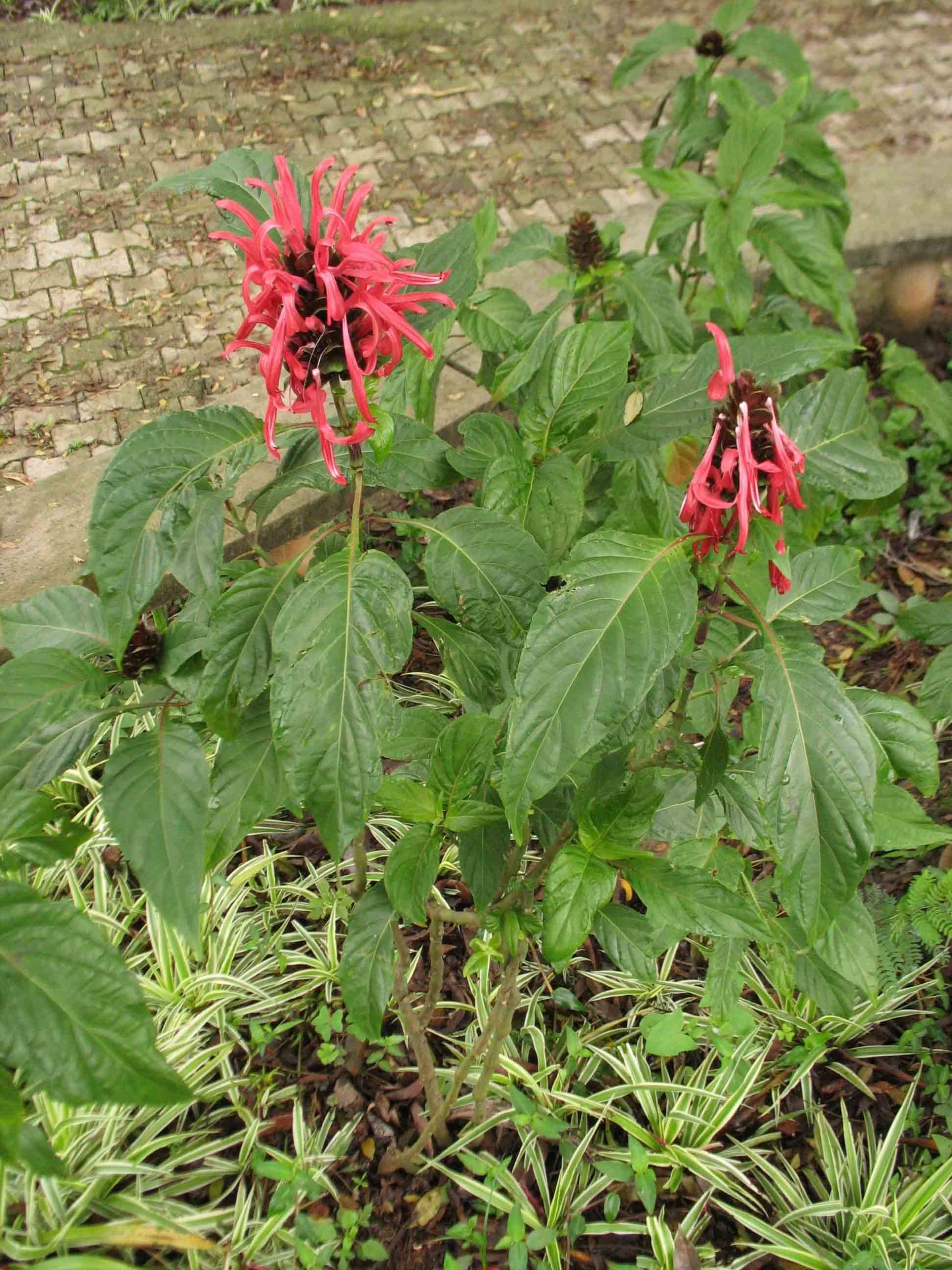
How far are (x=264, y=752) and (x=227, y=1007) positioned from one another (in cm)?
104

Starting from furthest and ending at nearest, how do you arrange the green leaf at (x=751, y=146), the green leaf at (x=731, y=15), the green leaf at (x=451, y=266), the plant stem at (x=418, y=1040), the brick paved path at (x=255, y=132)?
1. the brick paved path at (x=255, y=132)
2. the green leaf at (x=731, y=15)
3. the green leaf at (x=751, y=146)
4. the plant stem at (x=418, y=1040)
5. the green leaf at (x=451, y=266)

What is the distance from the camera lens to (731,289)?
223 cm

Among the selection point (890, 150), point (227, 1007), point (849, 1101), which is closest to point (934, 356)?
point (890, 150)

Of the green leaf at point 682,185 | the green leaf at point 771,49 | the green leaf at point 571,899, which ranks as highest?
the green leaf at point 771,49

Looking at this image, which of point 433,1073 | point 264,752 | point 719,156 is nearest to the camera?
point 264,752

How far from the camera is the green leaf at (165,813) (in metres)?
1.09

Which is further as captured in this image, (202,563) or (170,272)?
(170,272)

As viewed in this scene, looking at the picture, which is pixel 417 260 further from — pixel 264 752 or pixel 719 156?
pixel 719 156

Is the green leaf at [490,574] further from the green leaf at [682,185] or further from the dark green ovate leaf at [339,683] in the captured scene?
the green leaf at [682,185]

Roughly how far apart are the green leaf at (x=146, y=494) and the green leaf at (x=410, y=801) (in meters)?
0.41

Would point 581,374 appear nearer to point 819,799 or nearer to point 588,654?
point 588,654

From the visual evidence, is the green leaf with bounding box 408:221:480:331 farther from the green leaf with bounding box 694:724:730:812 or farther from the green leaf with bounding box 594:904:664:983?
the green leaf with bounding box 594:904:664:983

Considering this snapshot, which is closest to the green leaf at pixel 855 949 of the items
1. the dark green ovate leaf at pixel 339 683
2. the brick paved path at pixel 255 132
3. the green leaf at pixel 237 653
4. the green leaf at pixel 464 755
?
the green leaf at pixel 464 755

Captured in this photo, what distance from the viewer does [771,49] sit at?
2520mm
